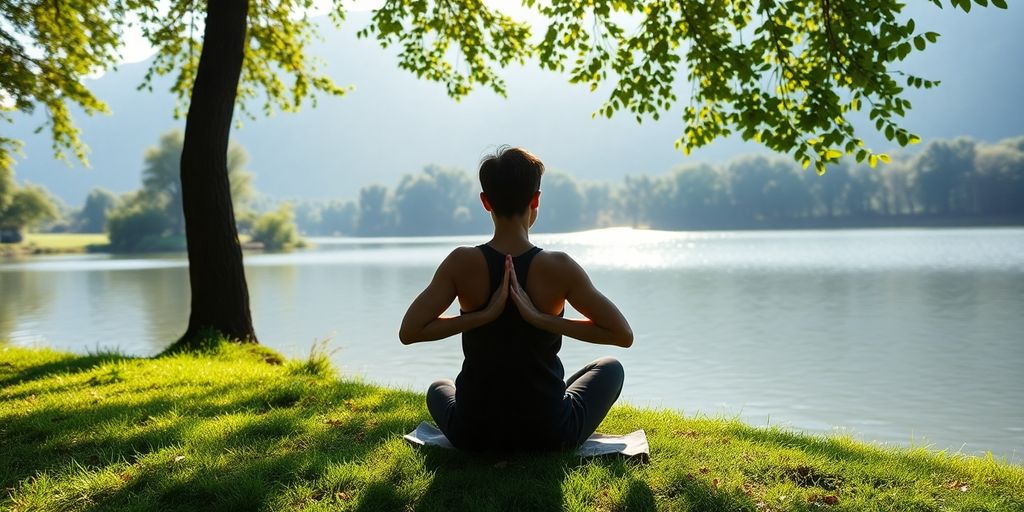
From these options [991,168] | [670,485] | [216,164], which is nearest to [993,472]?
[670,485]

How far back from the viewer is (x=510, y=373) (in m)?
4.15

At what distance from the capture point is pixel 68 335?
20594 millimetres

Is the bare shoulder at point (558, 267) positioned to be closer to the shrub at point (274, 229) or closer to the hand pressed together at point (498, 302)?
the hand pressed together at point (498, 302)

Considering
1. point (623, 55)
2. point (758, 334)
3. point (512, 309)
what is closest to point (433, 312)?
point (512, 309)

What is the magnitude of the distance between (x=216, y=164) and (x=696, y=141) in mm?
6949

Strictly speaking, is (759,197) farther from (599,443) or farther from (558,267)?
(558,267)

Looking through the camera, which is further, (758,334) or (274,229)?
(274,229)

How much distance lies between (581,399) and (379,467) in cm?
137

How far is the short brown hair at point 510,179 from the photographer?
13.2 ft

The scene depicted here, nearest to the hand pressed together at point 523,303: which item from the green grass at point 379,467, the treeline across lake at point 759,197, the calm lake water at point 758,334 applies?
the green grass at point 379,467

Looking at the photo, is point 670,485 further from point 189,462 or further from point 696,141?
point 696,141

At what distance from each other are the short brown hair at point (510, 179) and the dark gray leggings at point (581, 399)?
1.25m

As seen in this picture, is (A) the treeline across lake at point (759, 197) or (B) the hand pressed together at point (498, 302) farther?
(A) the treeline across lake at point (759, 197)

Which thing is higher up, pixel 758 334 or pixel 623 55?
pixel 623 55
